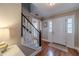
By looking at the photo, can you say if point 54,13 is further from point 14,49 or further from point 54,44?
point 14,49

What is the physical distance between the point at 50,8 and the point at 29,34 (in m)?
0.54

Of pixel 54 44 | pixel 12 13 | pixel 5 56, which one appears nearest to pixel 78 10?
pixel 54 44

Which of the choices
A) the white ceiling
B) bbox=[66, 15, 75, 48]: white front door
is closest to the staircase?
the white ceiling

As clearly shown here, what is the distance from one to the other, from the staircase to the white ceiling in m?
0.21

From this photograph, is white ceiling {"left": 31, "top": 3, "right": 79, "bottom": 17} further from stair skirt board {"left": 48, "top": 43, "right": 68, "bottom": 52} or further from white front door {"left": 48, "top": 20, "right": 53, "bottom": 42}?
stair skirt board {"left": 48, "top": 43, "right": 68, "bottom": 52}

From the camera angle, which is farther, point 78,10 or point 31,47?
point 31,47

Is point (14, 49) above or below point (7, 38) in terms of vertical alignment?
below

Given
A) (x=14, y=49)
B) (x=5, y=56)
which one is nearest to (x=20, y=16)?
(x=14, y=49)

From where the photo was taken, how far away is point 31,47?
1.69 meters

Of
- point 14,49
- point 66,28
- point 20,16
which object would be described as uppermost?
point 20,16

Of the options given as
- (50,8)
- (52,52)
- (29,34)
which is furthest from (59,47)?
(50,8)

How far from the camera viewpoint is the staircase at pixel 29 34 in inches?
63.5

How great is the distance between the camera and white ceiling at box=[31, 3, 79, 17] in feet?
5.11

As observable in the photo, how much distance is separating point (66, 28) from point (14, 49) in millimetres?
889
